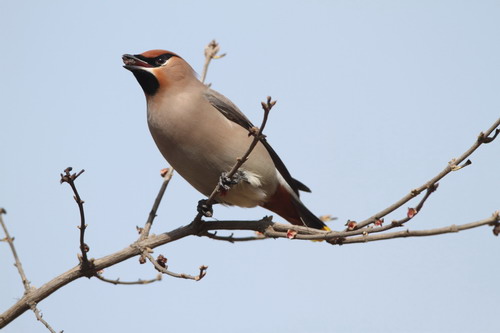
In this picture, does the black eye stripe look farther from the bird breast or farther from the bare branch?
the bare branch

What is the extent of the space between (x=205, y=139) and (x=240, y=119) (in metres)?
0.59

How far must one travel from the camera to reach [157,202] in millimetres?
4875

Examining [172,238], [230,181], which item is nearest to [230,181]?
[230,181]

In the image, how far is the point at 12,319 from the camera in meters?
3.68

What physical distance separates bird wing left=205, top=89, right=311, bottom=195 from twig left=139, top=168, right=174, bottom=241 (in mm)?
658

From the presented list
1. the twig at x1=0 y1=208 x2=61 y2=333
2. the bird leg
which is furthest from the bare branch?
the bird leg

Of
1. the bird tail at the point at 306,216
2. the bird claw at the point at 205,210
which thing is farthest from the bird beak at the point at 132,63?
the bird tail at the point at 306,216

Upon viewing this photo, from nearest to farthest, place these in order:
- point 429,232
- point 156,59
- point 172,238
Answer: point 429,232 → point 172,238 → point 156,59

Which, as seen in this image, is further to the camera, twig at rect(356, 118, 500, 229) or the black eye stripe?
the black eye stripe

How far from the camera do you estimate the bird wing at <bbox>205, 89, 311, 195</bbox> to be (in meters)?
5.39

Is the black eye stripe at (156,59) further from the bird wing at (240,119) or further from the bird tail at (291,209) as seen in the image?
the bird tail at (291,209)

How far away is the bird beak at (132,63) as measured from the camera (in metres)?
5.22

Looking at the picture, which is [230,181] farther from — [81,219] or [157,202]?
[81,219]

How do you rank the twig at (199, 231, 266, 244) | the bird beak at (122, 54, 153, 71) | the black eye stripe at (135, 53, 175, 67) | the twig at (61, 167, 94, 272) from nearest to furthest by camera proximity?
the twig at (61, 167, 94, 272), the twig at (199, 231, 266, 244), the bird beak at (122, 54, 153, 71), the black eye stripe at (135, 53, 175, 67)
